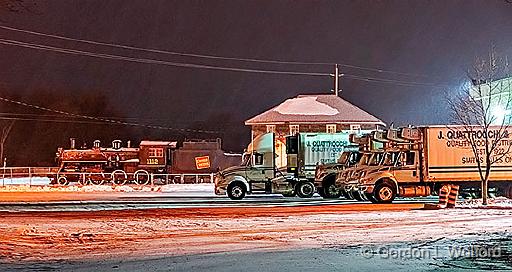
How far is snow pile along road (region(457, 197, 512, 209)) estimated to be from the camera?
27836mm

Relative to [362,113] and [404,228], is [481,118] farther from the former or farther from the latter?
[362,113]

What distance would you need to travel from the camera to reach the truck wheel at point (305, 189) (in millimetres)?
38156

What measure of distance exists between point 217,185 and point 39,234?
17860 millimetres

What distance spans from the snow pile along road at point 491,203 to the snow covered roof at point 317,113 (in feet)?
107

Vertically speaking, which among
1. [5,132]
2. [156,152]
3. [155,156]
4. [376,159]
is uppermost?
[5,132]

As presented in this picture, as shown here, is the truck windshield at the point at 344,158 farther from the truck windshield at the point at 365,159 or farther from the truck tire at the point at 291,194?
the truck tire at the point at 291,194

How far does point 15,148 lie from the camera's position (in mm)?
107250

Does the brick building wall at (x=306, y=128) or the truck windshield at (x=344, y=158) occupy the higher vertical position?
the brick building wall at (x=306, y=128)

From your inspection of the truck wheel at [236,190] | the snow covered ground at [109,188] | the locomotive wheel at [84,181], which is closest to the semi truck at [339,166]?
the truck wheel at [236,190]

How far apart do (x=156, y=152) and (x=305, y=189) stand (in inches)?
1008

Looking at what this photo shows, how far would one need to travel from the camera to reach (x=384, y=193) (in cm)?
3200

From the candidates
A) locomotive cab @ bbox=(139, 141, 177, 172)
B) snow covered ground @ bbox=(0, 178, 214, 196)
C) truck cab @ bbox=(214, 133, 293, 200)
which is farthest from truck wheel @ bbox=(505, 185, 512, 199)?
locomotive cab @ bbox=(139, 141, 177, 172)

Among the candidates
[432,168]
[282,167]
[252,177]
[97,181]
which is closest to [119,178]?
[97,181]

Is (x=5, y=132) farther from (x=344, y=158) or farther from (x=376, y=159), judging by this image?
(x=376, y=159)
